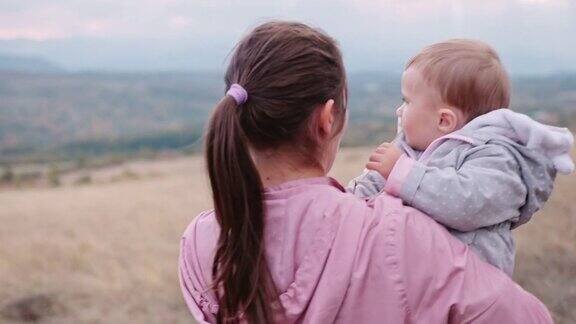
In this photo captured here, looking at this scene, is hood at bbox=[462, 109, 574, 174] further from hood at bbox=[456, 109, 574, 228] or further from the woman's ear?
the woman's ear

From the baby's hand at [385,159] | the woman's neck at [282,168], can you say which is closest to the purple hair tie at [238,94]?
the woman's neck at [282,168]

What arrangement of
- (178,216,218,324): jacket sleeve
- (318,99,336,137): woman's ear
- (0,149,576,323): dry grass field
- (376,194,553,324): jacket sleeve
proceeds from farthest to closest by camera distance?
(0,149,576,323): dry grass field, (178,216,218,324): jacket sleeve, (318,99,336,137): woman's ear, (376,194,553,324): jacket sleeve

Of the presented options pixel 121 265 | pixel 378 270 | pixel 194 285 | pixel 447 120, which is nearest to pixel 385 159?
pixel 447 120

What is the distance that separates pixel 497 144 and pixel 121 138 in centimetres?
6509

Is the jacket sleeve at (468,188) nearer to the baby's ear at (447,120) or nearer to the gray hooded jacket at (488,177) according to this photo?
the gray hooded jacket at (488,177)

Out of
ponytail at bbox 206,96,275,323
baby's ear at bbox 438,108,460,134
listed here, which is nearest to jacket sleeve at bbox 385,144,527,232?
baby's ear at bbox 438,108,460,134

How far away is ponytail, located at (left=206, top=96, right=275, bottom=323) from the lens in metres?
1.68

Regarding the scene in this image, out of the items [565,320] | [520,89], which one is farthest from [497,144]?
[520,89]

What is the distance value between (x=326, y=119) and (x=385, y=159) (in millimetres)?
197

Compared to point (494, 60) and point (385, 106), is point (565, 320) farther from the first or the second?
point (385, 106)

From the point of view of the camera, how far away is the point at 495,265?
1.71 meters

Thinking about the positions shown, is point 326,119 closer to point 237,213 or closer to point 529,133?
point 237,213

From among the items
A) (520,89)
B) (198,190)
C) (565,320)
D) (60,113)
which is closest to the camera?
(565,320)

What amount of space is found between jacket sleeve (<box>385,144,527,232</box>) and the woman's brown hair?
23cm
